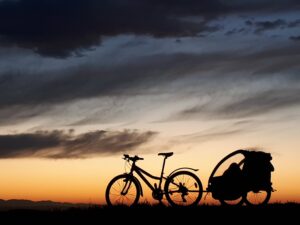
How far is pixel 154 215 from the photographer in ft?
60.5

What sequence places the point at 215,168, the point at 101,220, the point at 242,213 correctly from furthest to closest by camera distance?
the point at 215,168 < the point at 242,213 < the point at 101,220

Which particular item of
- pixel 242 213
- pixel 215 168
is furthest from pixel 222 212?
pixel 215 168

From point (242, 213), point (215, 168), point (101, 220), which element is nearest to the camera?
point (101, 220)

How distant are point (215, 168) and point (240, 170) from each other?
0.87 m

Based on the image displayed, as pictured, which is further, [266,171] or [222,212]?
[266,171]

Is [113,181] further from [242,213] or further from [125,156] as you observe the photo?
[242,213]

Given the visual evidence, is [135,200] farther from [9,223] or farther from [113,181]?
[9,223]

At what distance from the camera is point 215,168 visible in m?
20.7

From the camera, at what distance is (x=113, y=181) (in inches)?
827

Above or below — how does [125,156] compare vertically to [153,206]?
above

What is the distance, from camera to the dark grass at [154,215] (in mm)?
17891

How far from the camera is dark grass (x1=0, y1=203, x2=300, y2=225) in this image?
58.7 feet

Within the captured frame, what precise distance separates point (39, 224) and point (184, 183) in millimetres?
5623

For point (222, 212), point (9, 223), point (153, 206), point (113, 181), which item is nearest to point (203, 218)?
point (222, 212)
